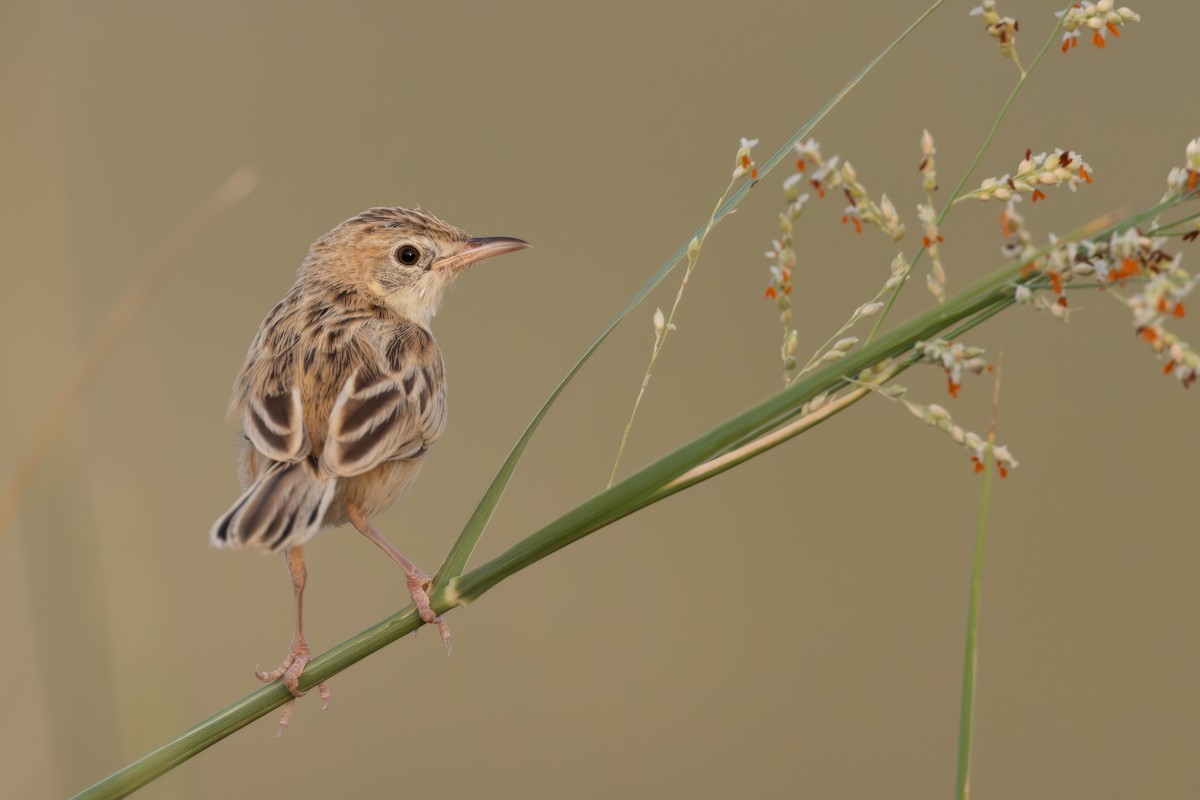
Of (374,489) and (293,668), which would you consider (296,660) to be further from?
(374,489)

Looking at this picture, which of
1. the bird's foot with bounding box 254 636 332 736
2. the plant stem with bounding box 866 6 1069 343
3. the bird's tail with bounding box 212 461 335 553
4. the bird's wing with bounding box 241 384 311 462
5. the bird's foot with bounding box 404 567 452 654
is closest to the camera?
the plant stem with bounding box 866 6 1069 343

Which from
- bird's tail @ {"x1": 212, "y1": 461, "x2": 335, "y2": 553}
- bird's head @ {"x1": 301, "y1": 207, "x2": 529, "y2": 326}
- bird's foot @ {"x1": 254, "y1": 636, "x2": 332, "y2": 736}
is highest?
bird's head @ {"x1": 301, "y1": 207, "x2": 529, "y2": 326}

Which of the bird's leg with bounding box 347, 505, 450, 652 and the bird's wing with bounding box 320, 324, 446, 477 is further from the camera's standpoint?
the bird's wing with bounding box 320, 324, 446, 477

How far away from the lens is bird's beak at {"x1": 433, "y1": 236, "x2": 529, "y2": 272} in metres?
3.51

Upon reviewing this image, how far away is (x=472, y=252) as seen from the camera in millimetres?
3527

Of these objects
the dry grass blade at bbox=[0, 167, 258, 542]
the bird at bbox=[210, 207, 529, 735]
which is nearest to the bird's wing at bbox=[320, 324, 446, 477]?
the bird at bbox=[210, 207, 529, 735]

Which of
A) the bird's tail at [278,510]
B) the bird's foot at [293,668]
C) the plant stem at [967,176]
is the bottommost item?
the bird's foot at [293,668]

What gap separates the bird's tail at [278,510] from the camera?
2148mm

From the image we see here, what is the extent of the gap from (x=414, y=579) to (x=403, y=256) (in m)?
1.32

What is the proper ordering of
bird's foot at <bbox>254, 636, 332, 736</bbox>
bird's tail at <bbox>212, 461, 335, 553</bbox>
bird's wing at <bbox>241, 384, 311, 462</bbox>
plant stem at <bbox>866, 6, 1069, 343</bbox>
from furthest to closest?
bird's wing at <bbox>241, 384, 311, 462</bbox>
bird's foot at <bbox>254, 636, 332, 736</bbox>
bird's tail at <bbox>212, 461, 335, 553</bbox>
plant stem at <bbox>866, 6, 1069, 343</bbox>

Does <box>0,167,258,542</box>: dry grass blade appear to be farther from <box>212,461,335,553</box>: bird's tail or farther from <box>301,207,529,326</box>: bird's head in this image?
<box>301,207,529,326</box>: bird's head

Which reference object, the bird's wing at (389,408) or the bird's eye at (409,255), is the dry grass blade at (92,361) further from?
the bird's eye at (409,255)

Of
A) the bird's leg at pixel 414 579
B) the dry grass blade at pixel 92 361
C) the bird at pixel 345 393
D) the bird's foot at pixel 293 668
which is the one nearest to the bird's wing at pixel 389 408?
the bird at pixel 345 393

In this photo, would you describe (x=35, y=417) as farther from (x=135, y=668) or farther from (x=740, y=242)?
(x=740, y=242)
